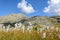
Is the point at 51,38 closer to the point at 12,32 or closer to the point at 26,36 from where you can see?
the point at 26,36

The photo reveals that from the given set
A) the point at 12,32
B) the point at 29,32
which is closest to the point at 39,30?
the point at 29,32

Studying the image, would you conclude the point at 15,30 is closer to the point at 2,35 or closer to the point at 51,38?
the point at 2,35

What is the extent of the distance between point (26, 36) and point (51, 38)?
4.19ft

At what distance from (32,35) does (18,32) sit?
800 mm

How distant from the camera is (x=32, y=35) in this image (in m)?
10.8

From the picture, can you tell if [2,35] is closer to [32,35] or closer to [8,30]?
[8,30]

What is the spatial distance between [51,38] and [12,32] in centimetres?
208

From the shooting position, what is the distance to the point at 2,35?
1045 cm

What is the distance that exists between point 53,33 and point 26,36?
1.77 m

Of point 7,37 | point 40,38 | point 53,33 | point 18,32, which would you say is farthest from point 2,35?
point 53,33

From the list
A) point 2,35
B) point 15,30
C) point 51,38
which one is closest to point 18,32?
point 15,30

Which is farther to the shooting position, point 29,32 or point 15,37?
point 29,32

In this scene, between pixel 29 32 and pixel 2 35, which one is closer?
pixel 2 35

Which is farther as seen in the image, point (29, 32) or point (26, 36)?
point (29, 32)
